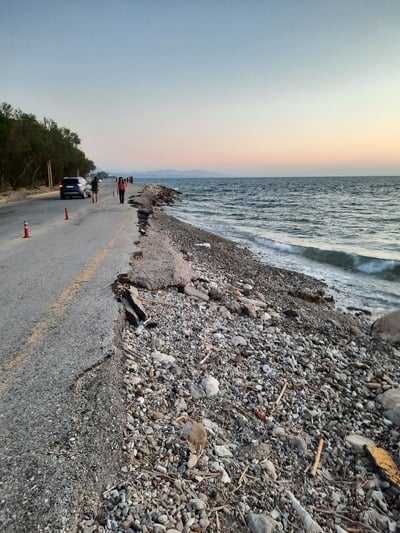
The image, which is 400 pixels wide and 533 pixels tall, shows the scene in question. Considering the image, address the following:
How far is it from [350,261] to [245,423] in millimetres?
12300

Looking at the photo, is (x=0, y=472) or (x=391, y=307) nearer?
(x=0, y=472)

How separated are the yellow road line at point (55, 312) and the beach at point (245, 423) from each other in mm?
742

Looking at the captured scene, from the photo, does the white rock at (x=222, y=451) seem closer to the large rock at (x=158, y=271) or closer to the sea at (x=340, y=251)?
the large rock at (x=158, y=271)

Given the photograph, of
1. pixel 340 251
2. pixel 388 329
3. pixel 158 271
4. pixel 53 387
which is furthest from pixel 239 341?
pixel 340 251

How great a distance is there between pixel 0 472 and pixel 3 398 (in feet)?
2.95

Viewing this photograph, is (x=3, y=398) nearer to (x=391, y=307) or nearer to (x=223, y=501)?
(x=223, y=501)

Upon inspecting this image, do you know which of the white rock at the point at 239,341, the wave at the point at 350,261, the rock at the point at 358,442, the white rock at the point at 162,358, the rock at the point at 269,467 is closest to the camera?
the rock at the point at 269,467

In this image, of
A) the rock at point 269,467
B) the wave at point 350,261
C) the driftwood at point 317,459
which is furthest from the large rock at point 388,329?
the wave at point 350,261

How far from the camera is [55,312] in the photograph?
16.5 feet

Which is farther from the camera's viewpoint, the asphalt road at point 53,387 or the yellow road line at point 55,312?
the yellow road line at point 55,312

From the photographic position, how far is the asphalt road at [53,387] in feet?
7.30

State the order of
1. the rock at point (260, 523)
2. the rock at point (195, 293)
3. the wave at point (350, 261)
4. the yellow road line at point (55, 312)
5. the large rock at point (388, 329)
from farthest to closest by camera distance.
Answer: the wave at point (350, 261), the rock at point (195, 293), the large rock at point (388, 329), the yellow road line at point (55, 312), the rock at point (260, 523)

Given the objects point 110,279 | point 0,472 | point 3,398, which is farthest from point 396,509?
point 110,279

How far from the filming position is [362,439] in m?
3.48
